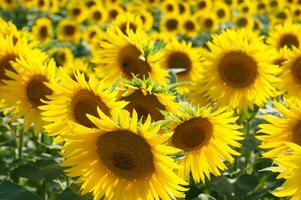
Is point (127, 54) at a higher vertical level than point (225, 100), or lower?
higher

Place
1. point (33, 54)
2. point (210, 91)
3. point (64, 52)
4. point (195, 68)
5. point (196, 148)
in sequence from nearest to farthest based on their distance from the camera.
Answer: point (196, 148)
point (33, 54)
point (210, 91)
point (195, 68)
point (64, 52)

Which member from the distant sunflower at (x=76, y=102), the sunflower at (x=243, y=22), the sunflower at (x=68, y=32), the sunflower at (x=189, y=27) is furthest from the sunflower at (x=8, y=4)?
the distant sunflower at (x=76, y=102)

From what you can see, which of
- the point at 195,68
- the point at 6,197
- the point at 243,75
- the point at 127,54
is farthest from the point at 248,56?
the point at 6,197

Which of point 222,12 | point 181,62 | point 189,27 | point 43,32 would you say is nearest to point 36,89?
point 181,62

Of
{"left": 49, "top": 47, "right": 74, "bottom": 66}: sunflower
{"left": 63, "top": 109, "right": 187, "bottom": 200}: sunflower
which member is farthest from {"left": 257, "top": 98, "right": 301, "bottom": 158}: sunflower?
{"left": 49, "top": 47, "right": 74, "bottom": 66}: sunflower

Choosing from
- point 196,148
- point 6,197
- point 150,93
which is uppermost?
point 150,93

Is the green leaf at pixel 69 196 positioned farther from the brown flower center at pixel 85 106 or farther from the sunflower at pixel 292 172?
the sunflower at pixel 292 172

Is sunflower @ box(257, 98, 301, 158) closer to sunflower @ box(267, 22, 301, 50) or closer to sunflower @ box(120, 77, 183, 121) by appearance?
sunflower @ box(120, 77, 183, 121)

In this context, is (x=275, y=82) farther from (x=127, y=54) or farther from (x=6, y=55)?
(x=6, y=55)
